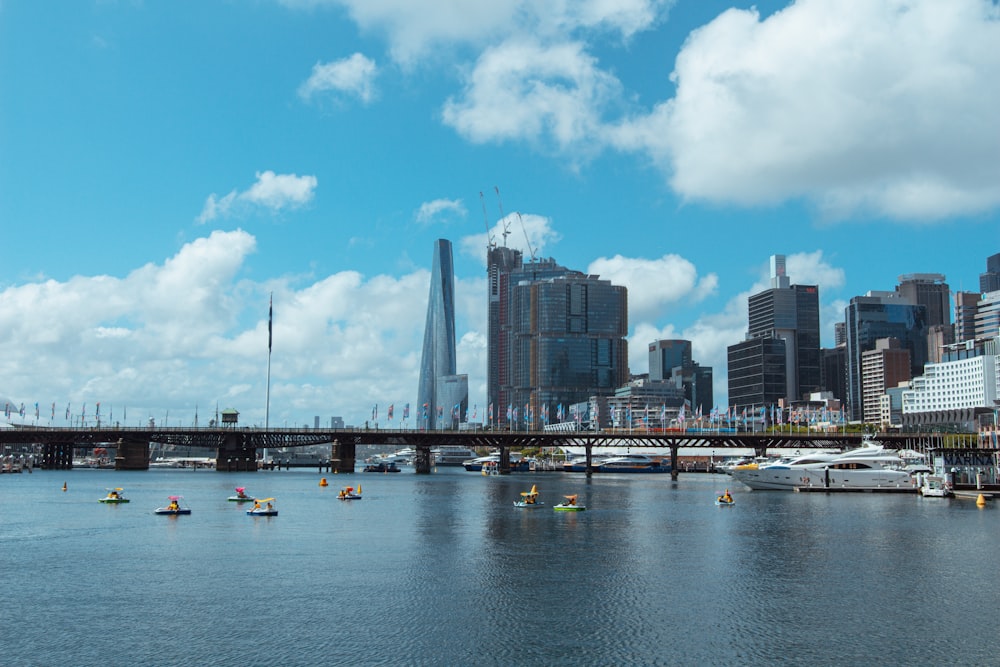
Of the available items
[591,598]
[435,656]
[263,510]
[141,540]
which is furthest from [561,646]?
[263,510]

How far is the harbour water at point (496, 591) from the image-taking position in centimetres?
4469

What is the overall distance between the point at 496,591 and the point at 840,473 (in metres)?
121

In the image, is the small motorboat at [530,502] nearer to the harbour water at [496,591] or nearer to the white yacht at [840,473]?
the harbour water at [496,591]

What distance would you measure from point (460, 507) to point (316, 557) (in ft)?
188

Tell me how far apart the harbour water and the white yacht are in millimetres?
52752

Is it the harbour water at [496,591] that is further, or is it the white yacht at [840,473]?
the white yacht at [840,473]

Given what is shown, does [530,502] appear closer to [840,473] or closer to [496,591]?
[840,473]

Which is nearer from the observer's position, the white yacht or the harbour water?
the harbour water

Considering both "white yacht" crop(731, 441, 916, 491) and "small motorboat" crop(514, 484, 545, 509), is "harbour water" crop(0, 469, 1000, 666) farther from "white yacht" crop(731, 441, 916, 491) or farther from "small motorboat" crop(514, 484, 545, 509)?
"white yacht" crop(731, 441, 916, 491)

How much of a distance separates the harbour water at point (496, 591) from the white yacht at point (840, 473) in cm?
5275

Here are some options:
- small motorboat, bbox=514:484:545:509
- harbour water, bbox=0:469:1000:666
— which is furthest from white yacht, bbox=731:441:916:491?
small motorboat, bbox=514:484:545:509

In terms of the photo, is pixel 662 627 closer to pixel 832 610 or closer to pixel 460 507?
pixel 832 610

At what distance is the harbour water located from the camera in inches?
1759

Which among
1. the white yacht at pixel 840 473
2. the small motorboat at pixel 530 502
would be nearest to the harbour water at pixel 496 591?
the small motorboat at pixel 530 502
